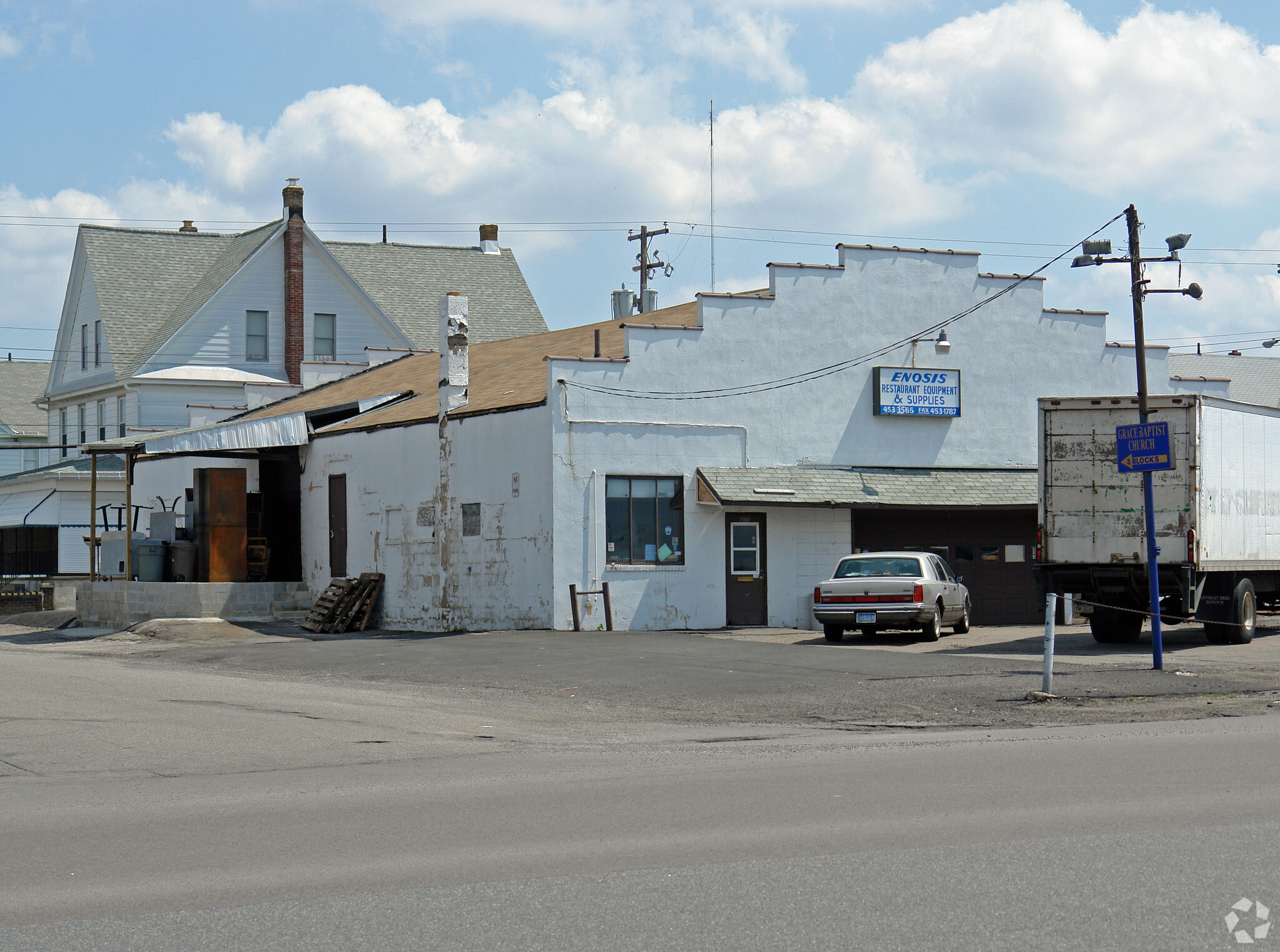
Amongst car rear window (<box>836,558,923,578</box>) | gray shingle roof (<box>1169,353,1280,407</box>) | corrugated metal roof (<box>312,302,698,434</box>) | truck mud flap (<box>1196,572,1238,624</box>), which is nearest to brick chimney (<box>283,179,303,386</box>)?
A: corrugated metal roof (<box>312,302,698,434</box>)

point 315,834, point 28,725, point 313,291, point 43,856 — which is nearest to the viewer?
point 43,856

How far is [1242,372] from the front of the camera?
66.2 meters

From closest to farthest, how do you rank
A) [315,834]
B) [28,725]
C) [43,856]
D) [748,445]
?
[43,856], [315,834], [28,725], [748,445]

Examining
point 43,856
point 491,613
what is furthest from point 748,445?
point 43,856

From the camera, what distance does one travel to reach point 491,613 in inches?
1081

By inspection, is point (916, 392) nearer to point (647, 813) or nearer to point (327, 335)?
point (647, 813)

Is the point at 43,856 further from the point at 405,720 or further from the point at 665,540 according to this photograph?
the point at 665,540

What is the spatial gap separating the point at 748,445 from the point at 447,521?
625 cm

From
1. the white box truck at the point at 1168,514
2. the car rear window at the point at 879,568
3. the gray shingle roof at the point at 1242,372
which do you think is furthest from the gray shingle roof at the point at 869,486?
the gray shingle roof at the point at 1242,372

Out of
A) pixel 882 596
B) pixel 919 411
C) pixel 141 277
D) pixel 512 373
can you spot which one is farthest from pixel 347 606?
pixel 141 277

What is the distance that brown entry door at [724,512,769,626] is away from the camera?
1085 inches

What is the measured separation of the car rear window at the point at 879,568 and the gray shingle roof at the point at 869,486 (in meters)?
2.46

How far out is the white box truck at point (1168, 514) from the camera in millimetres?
21484

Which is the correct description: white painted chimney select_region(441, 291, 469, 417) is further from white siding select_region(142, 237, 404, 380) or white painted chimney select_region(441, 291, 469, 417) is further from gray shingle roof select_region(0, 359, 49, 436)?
gray shingle roof select_region(0, 359, 49, 436)
